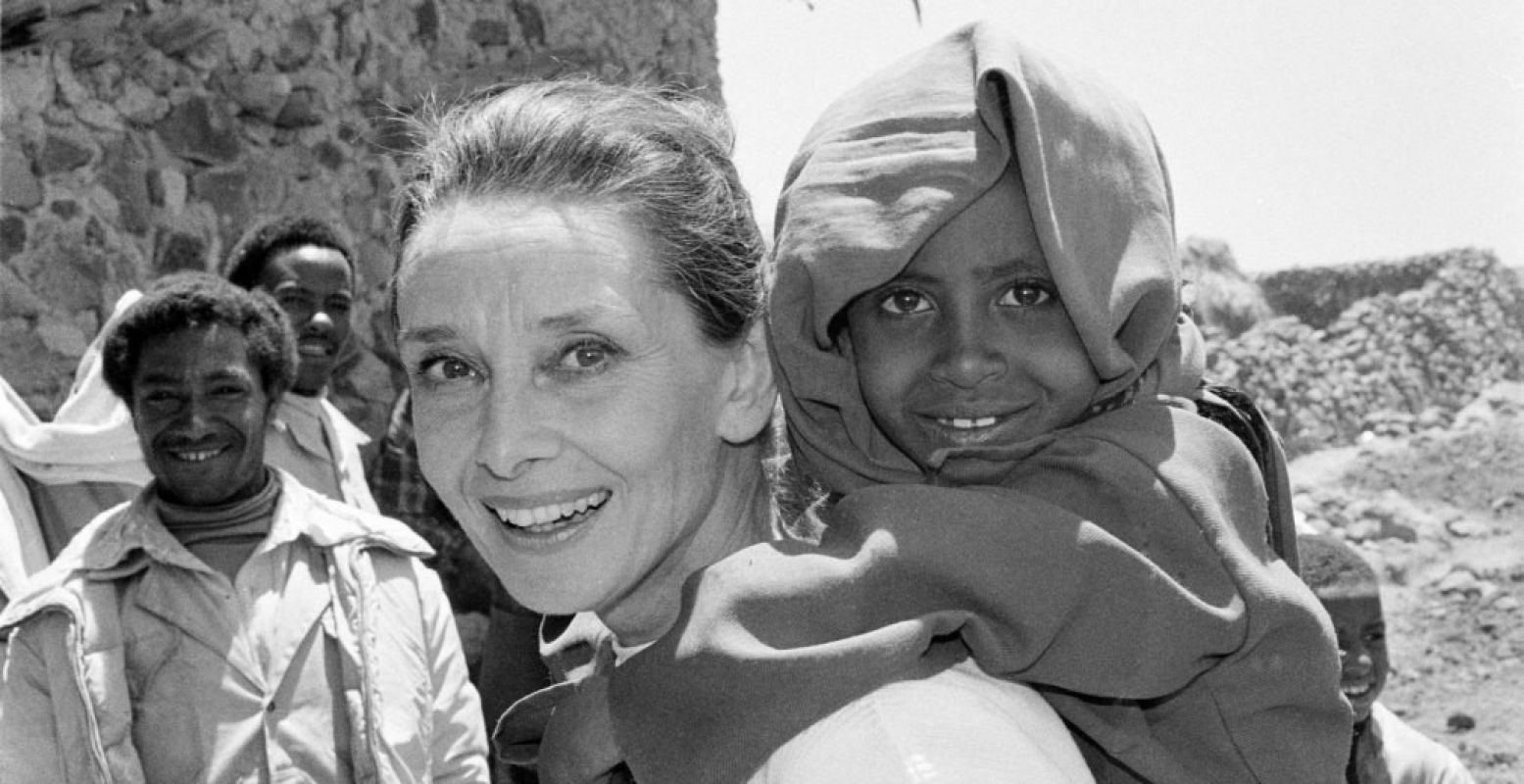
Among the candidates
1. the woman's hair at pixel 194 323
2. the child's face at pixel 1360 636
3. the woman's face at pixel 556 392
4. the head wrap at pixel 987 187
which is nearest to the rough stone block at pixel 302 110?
the woman's hair at pixel 194 323

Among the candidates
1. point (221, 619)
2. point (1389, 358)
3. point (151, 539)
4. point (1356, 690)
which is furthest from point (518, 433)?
point (1389, 358)

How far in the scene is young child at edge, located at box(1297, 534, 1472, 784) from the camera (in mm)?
3658

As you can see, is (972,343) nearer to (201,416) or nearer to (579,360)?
(579,360)

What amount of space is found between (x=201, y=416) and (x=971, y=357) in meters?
2.25

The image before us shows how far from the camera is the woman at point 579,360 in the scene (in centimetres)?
156

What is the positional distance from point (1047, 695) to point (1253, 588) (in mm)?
212

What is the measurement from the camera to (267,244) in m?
4.67

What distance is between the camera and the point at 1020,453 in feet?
5.14

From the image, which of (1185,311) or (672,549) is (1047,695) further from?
(1185,311)

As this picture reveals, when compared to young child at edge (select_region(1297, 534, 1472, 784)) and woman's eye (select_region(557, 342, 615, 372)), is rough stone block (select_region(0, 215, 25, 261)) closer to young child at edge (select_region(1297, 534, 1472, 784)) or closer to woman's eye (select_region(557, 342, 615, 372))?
woman's eye (select_region(557, 342, 615, 372))

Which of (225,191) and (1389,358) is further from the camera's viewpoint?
(1389,358)

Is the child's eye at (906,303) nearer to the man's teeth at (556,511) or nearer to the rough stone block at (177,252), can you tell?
the man's teeth at (556,511)

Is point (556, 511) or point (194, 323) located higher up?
point (556, 511)

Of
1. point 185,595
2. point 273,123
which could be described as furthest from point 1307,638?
point 273,123
